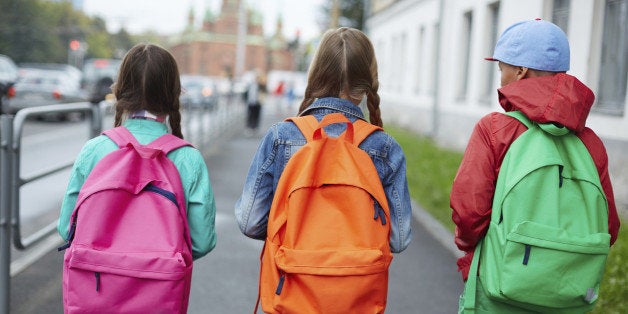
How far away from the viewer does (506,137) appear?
9.76 feet

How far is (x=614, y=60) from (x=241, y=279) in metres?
6.08

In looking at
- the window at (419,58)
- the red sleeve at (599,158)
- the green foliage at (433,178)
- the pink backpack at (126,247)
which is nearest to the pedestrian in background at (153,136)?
the pink backpack at (126,247)

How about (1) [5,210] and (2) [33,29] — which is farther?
(2) [33,29]

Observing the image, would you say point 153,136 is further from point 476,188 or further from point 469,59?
point 469,59

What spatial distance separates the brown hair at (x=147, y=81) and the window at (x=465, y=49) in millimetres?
16663

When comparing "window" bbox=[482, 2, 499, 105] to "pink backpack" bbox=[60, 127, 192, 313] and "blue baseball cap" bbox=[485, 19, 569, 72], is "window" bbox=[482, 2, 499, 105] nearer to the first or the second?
"blue baseball cap" bbox=[485, 19, 569, 72]

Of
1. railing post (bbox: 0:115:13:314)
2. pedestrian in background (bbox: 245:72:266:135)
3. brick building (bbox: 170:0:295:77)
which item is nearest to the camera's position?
railing post (bbox: 0:115:13:314)

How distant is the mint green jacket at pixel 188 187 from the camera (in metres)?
3.13

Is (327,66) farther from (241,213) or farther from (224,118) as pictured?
(224,118)

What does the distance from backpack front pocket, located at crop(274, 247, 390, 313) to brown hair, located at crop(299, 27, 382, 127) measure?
685mm

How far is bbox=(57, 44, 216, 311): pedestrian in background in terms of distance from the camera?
3135mm

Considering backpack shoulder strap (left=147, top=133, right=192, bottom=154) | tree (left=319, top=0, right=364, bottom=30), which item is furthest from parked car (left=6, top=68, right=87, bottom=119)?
backpack shoulder strap (left=147, top=133, right=192, bottom=154)

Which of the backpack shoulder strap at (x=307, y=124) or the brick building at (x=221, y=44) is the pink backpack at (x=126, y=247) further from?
the brick building at (x=221, y=44)

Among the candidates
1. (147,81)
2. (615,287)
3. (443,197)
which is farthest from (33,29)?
(147,81)
